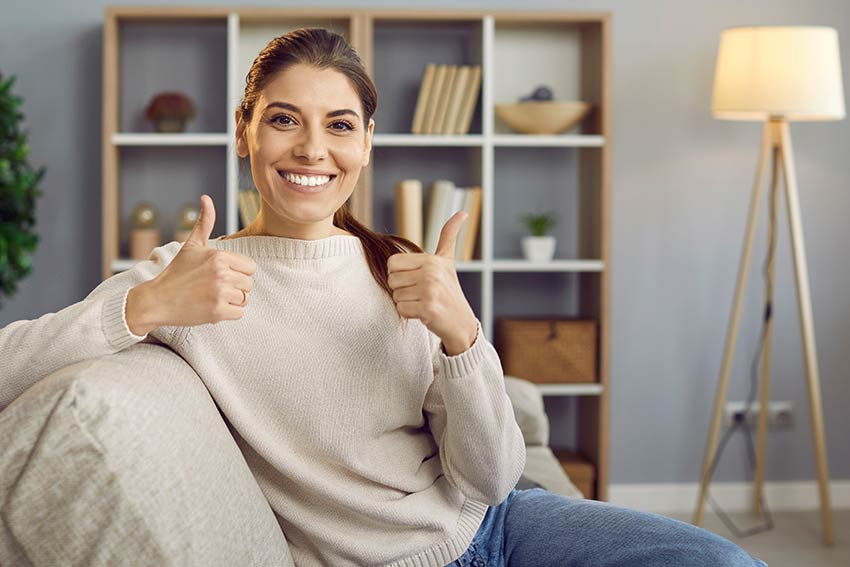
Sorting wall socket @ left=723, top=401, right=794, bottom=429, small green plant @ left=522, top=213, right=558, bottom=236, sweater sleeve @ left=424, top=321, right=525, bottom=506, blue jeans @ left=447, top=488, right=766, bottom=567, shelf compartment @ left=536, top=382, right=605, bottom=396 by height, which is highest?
small green plant @ left=522, top=213, right=558, bottom=236

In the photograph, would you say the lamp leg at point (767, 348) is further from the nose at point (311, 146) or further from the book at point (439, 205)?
the nose at point (311, 146)

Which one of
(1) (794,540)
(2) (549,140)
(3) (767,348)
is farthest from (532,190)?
(1) (794,540)

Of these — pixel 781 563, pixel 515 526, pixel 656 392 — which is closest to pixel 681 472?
pixel 656 392

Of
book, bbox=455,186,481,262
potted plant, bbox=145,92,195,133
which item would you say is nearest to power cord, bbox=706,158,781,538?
book, bbox=455,186,481,262

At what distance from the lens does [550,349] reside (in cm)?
336

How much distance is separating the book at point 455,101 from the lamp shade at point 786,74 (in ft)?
2.79

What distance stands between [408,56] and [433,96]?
0.27 meters

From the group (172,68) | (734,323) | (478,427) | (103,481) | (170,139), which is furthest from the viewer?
(172,68)

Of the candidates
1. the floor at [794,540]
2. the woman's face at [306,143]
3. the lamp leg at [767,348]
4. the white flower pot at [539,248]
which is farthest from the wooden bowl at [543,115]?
the woman's face at [306,143]

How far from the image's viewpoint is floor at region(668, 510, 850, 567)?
3168mm

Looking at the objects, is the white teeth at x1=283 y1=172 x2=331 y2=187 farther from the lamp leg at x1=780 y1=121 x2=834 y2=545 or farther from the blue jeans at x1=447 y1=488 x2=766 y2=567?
the lamp leg at x1=780 y1=121 x2=834 y2=545

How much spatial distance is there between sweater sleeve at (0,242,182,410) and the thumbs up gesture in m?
0.31

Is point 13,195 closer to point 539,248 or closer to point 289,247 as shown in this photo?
point 539,248

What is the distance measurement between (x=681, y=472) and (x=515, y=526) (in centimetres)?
255
